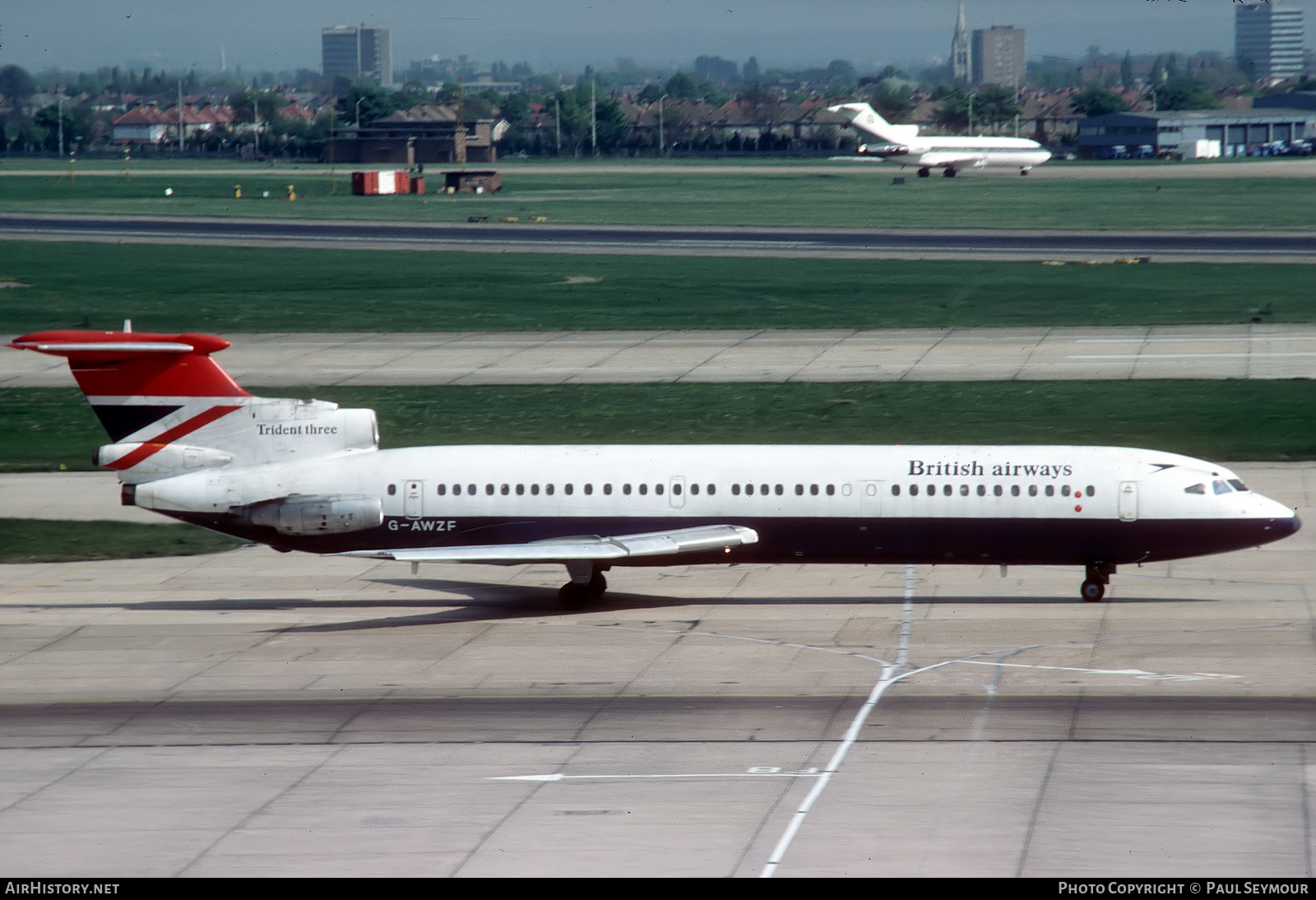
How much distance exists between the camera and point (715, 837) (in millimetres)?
20766

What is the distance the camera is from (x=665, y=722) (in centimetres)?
2639

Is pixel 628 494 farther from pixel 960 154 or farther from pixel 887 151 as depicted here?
pixel 960 154

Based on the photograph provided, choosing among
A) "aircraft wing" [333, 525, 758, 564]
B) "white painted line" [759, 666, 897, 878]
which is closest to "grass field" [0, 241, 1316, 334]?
"aircraft wing" [333, 525, 758, 564]

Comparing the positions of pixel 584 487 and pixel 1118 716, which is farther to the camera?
pixel 584 487

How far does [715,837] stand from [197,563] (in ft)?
77.5

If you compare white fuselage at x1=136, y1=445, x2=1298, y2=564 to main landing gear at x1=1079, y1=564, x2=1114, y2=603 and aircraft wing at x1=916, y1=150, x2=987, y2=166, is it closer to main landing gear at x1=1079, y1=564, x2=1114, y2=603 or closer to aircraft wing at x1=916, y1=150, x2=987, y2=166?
main landing gear at x1=1079, y1=564, x2=1114, y2=603

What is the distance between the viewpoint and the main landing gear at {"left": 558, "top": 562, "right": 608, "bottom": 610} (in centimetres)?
3522

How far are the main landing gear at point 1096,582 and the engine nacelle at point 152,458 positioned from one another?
19179 millimetres

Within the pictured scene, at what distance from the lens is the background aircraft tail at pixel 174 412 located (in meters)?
34.5

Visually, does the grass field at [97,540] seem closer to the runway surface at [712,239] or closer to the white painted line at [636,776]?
the white painted line at [636,776]

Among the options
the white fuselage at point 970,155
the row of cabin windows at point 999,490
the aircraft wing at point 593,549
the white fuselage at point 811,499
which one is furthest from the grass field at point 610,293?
the white fuselage at point 970,155
